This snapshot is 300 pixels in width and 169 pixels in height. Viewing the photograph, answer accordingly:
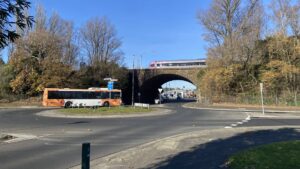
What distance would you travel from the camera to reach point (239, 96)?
6197 centimetres

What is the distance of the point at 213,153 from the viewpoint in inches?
471

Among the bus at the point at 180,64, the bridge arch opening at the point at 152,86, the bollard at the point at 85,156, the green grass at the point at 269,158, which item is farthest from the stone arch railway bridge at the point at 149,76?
the bollard at the point at 85,156

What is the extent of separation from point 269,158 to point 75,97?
47.1 metres

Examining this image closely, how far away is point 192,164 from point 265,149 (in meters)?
2.67

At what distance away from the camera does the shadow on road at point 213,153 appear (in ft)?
33.1

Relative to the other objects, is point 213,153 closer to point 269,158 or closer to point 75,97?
point 269,158

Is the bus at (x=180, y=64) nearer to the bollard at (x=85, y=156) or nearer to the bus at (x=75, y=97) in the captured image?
the bus at (x=75, y=97)

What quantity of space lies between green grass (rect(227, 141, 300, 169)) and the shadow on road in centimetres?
46

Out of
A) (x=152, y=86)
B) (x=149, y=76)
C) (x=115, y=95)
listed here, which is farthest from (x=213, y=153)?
(x=152, y=86)

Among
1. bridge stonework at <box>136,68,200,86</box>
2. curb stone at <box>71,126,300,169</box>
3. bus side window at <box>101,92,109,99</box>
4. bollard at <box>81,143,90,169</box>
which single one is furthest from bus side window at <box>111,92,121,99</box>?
bollard at <box>81,143,90,169</box>

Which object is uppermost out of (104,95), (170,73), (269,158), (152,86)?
(170,73)

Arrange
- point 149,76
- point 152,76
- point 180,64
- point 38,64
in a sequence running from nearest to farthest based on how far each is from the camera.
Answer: point 38,64 < point 152,76 < point 149,76 < point 180,64

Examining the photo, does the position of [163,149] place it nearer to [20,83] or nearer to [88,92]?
[88,92]

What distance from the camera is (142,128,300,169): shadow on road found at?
10.1 m
